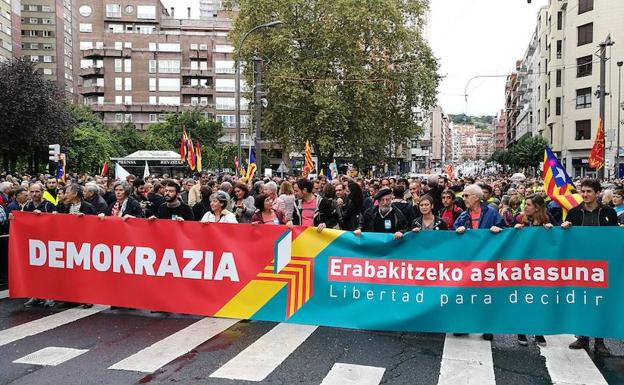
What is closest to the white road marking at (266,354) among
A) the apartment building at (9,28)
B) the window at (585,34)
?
the window at (585,34)

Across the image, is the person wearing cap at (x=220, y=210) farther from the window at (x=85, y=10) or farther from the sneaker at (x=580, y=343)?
the window at (x=85, y=10)

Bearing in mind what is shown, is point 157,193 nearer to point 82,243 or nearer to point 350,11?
point 82,243

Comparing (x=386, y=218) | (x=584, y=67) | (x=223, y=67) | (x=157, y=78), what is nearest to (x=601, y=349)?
(x=386, y=218)

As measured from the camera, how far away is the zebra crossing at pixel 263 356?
214 inches

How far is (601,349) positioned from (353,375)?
9.42ft

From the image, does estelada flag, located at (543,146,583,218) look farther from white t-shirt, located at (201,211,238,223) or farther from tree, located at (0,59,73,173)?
tree, located at (0,59,73,173)

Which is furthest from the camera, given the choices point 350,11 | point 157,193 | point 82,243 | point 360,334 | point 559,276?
point 350,11

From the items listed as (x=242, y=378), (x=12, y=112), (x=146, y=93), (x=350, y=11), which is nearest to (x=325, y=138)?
(x=350, y=11)

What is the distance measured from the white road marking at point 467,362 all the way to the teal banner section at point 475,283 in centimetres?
20

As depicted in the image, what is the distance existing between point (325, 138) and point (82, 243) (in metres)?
30.8

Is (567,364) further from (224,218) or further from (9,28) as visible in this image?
(9,28)

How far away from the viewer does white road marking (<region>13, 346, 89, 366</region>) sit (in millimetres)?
5789

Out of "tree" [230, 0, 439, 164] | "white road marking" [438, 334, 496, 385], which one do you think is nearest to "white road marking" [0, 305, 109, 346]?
"white road marking" [438, 334, 496, 385]

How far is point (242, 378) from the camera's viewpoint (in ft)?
17.7
